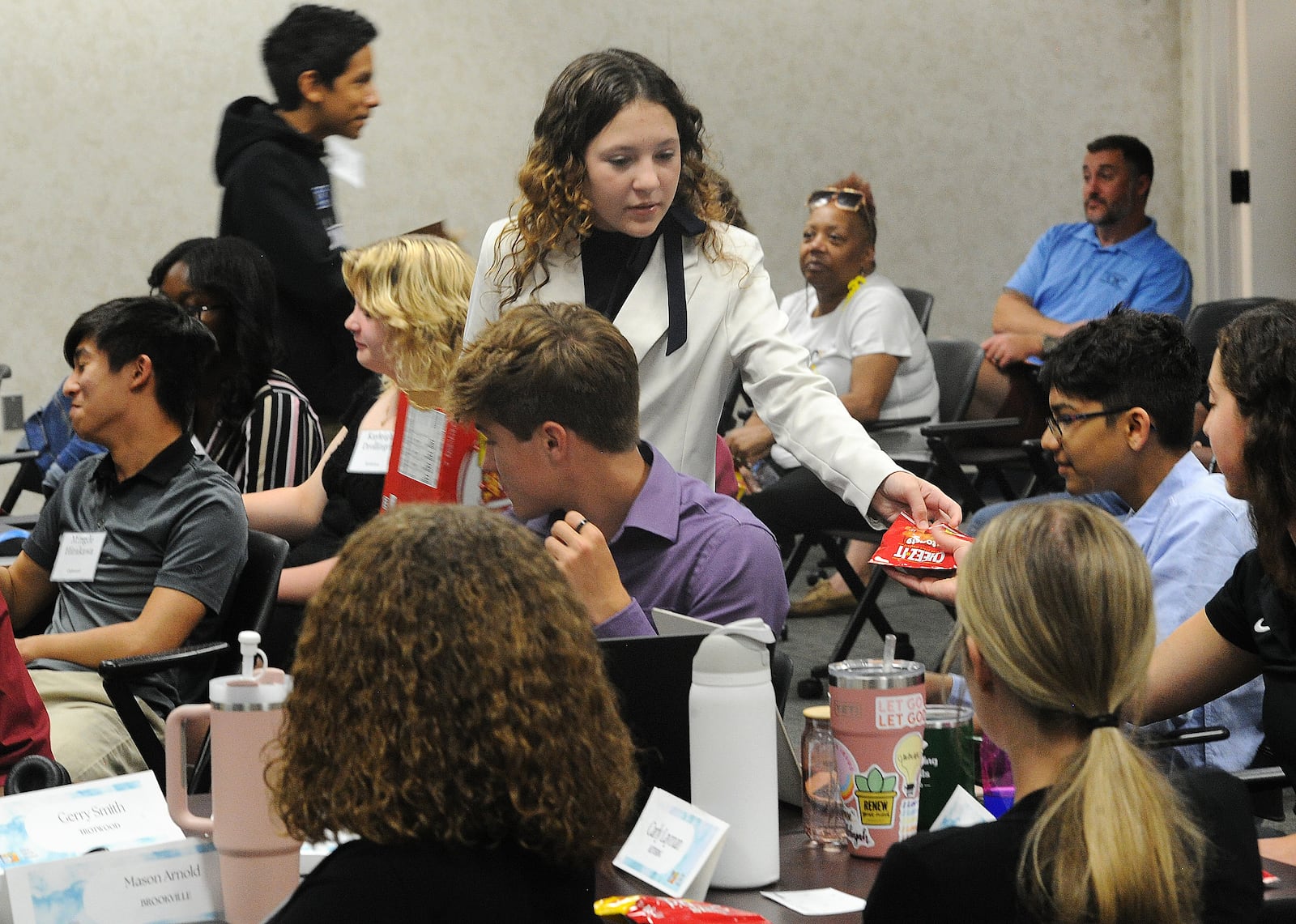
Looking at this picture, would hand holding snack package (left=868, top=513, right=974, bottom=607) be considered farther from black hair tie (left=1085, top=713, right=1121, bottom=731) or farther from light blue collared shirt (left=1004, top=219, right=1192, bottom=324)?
light blue collared shirt (left=1004, top=219, right=1192, bottom=324)

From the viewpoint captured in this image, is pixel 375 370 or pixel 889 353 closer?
pixel 375 370

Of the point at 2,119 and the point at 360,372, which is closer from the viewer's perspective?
the point at 360,372

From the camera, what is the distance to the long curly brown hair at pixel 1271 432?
1718mm

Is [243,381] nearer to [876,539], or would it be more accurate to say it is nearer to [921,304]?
[876,539]

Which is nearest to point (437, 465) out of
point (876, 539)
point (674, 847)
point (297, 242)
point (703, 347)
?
point (703, 347)

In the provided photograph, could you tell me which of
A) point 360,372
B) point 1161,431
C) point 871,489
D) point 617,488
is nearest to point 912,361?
point 360,372

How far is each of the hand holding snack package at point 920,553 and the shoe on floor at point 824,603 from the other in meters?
3.38

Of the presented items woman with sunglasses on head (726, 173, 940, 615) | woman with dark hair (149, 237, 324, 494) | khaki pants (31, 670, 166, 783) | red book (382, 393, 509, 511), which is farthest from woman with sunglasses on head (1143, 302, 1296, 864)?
woman with sunglasses on head (726, 173, 940, 615)

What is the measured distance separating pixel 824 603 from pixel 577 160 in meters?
3.31

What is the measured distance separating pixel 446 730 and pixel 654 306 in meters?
1.40

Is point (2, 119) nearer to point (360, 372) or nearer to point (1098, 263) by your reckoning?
point (360, 372)

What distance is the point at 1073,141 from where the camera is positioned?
718cm

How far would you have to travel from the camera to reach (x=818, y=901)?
1227 millimetres

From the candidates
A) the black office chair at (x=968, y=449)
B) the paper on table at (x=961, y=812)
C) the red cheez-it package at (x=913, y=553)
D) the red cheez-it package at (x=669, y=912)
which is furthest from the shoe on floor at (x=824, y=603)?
the red cheez-it package at (x=669, y=912)
